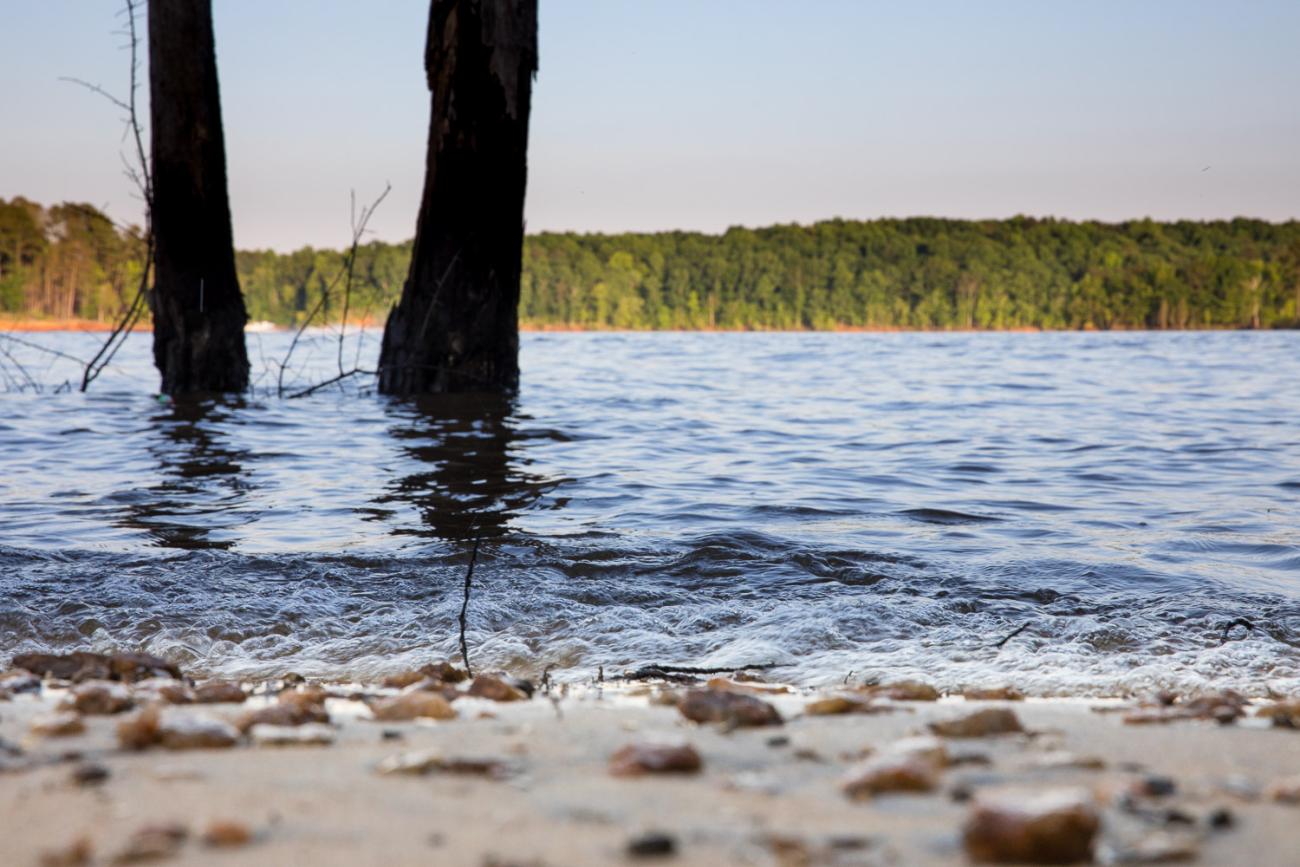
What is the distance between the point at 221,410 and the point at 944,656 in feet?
25.2

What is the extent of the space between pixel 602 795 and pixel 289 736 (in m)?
0.58

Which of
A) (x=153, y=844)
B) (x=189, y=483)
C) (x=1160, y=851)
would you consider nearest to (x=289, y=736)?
(x=153, y=844)

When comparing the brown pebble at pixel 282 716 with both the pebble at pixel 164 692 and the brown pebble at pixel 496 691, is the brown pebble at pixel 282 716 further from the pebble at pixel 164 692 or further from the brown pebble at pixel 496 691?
the brown pebble at pixel 496 691

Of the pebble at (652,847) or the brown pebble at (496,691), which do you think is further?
the brown pebble at (496,691)

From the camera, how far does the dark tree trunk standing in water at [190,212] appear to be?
29.9 feet

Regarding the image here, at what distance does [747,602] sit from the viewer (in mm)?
3893

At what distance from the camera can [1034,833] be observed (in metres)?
1.13

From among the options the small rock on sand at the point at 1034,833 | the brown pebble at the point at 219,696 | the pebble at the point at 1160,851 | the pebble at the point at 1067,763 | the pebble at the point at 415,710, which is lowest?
the brown pebble at the point at 219,696

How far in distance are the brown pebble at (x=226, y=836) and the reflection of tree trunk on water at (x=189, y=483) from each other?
356cm

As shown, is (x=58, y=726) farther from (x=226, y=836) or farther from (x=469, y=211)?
(x=469, y=211)

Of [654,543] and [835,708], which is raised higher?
[835,708]

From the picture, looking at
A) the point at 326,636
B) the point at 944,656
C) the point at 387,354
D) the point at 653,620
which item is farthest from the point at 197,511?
the point at 387,354

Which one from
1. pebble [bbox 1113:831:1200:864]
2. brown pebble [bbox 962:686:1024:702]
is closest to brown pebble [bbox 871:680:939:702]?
brown pebble [bbox 962:686:1024:702]

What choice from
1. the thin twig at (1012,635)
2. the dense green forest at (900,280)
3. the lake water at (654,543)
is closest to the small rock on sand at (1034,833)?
the lake water at (654,543)
